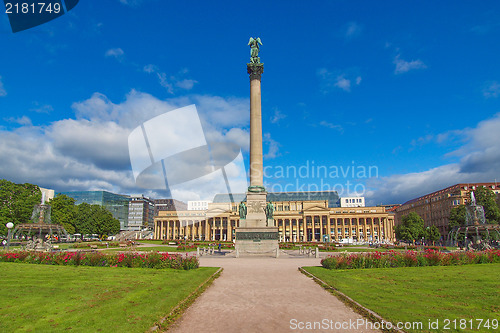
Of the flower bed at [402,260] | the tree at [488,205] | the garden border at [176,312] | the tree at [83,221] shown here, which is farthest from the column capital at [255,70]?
the tree at [83,221]

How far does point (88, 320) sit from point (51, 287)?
23.7ft

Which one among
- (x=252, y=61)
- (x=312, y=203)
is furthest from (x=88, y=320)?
(x=312, y=203)

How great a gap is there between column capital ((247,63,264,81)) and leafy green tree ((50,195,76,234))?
68528 millimetres

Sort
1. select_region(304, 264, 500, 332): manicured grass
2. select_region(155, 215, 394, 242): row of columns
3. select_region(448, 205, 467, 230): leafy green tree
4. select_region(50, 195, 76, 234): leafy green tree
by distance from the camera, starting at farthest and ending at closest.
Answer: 1. select_region(155, 215, 394, 242): row of columns
2. select_region(50, 195, 76, 234): leafy green tree
3. select_region(448, 205, 467, 230): leafy green tree
4. select_region(304, 264, 500, 332): manicured grass

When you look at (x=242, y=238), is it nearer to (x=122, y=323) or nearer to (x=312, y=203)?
(x=122, y=323)

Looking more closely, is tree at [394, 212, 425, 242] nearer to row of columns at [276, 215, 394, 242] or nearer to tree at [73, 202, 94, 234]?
row of columns at [276, 215, 394, 242]

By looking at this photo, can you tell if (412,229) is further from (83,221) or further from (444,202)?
(83,221)

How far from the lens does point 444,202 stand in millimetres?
125250

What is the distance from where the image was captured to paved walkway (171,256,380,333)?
10312 millimetres

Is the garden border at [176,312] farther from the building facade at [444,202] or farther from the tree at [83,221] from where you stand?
the building facade at [444,202]

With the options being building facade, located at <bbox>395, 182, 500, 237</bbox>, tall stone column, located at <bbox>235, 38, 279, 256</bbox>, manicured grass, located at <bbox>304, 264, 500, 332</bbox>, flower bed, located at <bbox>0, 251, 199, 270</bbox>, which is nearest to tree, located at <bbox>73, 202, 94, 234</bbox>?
tall stone column, located at <bbox>235, 38, 279, 256</bbox>

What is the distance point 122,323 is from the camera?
10.1m

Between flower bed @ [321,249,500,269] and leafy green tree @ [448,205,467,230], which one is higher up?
leafy green tree @ [448,205,467,230]

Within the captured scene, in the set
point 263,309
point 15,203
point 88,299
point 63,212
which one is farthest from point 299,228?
point 88,299
